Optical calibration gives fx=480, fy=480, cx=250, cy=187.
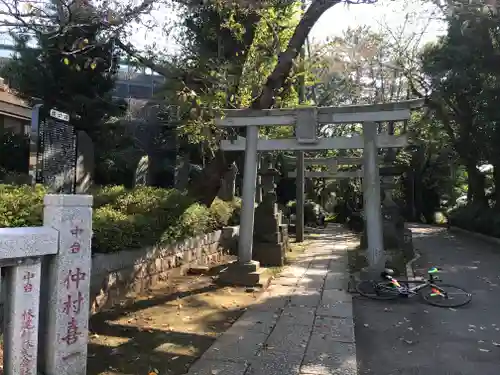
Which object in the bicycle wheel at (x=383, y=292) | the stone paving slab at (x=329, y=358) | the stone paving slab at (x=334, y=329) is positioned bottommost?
the stone paving slab at (x=329, y=358)

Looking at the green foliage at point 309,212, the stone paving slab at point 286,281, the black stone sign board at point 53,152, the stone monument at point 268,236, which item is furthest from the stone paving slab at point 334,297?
the green foliage at point 309,212

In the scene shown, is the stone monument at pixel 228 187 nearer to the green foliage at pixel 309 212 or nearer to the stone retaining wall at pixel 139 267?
the stone retaining wall at pixel 139 267

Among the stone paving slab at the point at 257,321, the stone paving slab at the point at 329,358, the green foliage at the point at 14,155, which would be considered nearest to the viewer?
the stone paving slab at the point at 329,358

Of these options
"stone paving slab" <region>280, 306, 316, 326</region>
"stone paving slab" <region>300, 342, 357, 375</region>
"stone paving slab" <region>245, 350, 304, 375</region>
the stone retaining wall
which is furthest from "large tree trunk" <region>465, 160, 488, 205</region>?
"stone paving slab" <region>245, 350, 304, 375</region>

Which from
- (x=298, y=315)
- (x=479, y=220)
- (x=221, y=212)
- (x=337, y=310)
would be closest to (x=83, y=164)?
(x=221, y=212)

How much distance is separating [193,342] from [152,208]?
3632mm

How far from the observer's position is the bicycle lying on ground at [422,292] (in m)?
8.01

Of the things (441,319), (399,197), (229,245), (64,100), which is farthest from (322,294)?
(399,197)

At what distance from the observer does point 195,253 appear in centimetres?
1062

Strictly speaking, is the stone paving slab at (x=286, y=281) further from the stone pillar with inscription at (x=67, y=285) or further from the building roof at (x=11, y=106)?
the building roof at (x=11, y=106)

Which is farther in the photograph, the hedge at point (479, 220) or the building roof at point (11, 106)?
the hedge at point (479, 220)

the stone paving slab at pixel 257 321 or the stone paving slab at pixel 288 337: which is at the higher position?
the stone paving slab at pixel 257 321

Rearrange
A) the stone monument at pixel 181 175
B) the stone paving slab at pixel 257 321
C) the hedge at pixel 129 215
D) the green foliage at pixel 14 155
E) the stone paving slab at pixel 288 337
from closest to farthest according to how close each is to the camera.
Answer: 1. the stone paving slab at pixel 288 337
2. the hedge at pixel 129 215
3. the stone paving slab at pixel 257 321
4. the green foliage at pixel 14 155
5. the stone monument at pixel 181 175

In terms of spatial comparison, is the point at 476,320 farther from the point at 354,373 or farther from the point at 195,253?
the point at 195,253
